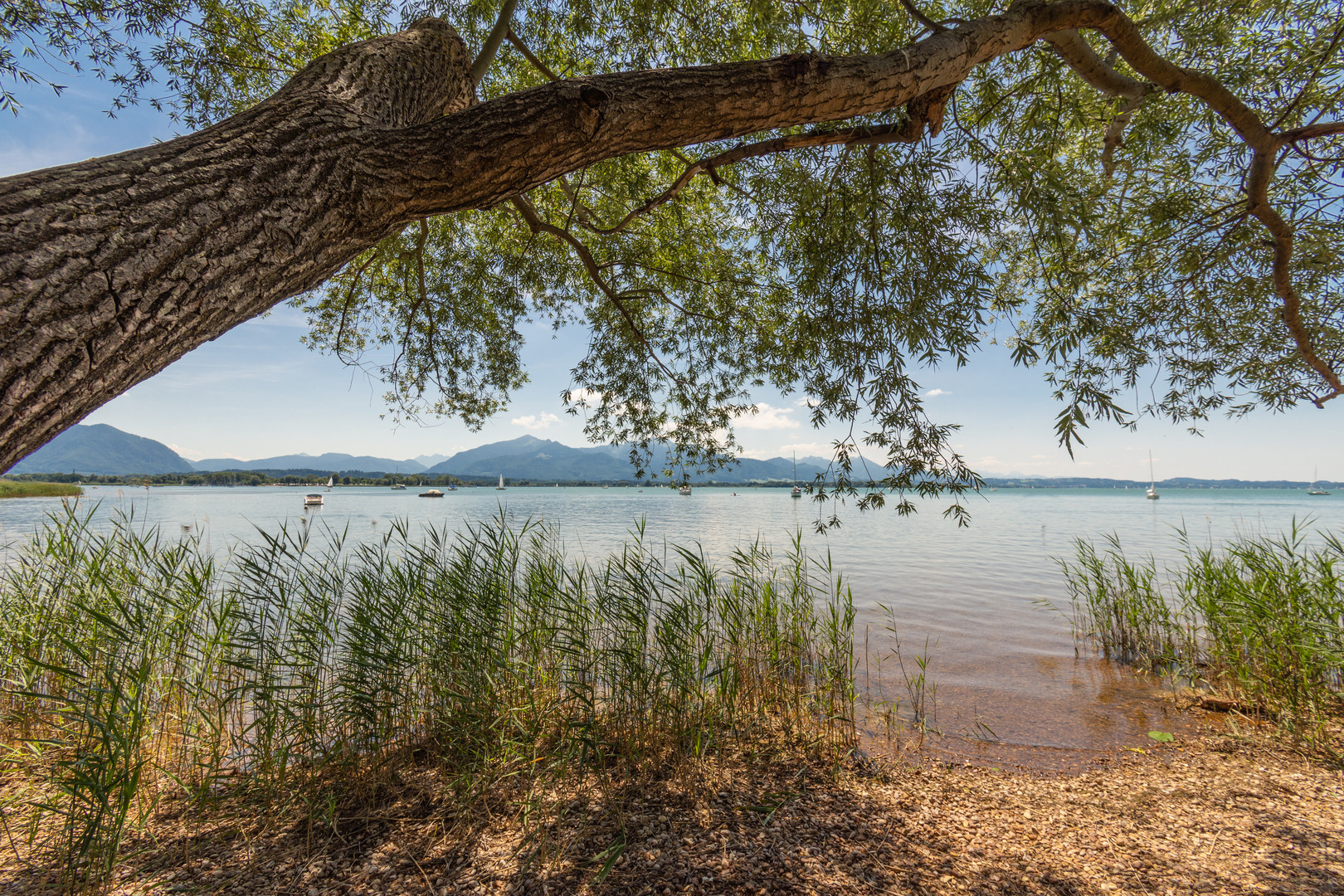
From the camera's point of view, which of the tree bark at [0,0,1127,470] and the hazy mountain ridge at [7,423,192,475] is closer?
the tree bark at [0,0,1127,470]

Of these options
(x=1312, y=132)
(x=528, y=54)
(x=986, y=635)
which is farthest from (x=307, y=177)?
(x=986, y=635)

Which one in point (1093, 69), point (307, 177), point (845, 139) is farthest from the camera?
point (1093, 69)

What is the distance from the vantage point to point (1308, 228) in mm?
4492

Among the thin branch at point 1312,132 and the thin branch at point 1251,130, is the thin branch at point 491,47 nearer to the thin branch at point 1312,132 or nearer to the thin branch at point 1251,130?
the thin branch at point 1251,130

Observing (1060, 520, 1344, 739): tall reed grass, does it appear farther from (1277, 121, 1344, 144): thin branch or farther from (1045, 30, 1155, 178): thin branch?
(1045, 30, 1155, 178): thin branch

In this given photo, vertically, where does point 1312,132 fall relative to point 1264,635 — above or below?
above

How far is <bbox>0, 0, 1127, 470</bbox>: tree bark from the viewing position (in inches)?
49.8

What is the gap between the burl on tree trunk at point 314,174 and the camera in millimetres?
1267

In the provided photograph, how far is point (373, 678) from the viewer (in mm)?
3689

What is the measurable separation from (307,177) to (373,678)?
335cm

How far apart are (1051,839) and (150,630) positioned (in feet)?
19.3

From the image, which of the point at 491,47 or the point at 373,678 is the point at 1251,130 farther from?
the point at 373,678

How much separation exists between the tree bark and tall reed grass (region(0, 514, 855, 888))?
2.40 meters

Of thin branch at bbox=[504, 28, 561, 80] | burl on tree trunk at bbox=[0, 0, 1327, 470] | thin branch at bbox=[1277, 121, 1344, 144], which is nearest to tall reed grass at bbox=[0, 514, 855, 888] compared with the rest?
burl on tree trunk at bbox=[0, 0, 1327, 470]
